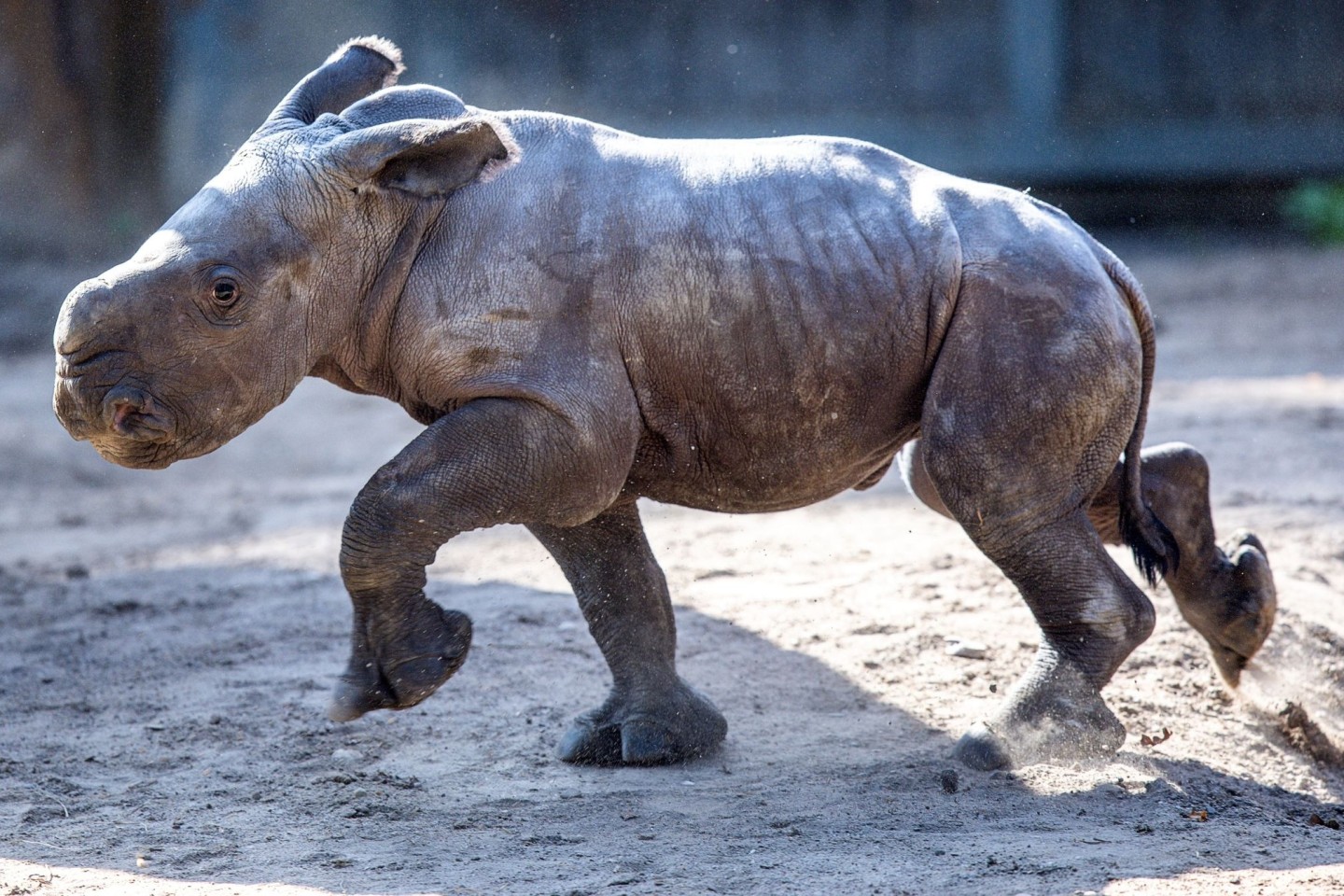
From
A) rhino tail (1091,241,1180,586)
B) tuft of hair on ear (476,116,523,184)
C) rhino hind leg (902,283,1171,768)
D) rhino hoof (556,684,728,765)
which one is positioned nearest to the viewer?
tuft of hair on ear (476,116,523,184)

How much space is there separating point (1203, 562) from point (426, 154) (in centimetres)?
279

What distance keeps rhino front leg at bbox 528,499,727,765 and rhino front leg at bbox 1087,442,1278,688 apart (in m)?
1.41

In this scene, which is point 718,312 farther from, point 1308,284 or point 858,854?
point 1308,284

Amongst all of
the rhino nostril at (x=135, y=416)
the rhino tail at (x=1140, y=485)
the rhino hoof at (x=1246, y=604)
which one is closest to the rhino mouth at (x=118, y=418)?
the rhino nostril at (x=135, y=416)

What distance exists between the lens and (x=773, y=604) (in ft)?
19.7

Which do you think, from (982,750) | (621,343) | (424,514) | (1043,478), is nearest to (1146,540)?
(1043,478)

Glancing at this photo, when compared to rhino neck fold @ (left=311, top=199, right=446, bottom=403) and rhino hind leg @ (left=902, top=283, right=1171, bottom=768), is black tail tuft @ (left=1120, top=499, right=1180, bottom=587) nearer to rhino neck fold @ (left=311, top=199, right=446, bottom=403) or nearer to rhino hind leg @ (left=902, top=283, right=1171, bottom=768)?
rhino hind leg @ (left=902, top=283, right=1171, bottom=768)

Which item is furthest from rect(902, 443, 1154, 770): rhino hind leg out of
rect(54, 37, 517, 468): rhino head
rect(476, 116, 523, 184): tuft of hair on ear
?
rect(54, 37, 517, 468): rhino head

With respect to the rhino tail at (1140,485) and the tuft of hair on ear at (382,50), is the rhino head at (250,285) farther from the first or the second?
the rhino tail at (1140,485)

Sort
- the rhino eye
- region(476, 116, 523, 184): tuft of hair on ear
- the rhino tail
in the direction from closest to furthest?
the rhino eye, region(476, 116, 523, 184): tuft of hair on ear, the rhino tail

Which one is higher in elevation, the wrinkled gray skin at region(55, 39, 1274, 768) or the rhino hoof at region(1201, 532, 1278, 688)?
the wrinkled gray skin at region(55, 39, 1274, 768)

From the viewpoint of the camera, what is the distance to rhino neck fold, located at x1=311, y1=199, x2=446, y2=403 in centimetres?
391

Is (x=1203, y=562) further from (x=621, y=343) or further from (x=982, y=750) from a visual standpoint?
(x=621, y=343)

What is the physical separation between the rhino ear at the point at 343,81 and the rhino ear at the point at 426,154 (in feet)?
1.39
